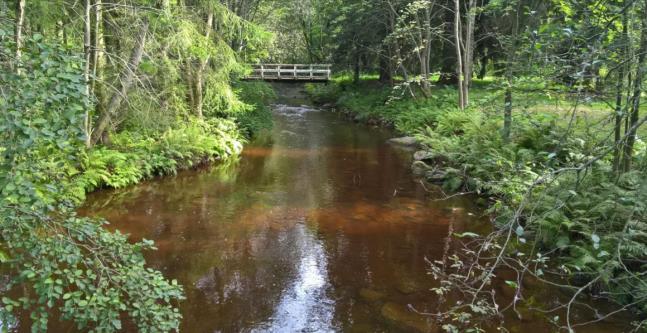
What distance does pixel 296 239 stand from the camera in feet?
28.0

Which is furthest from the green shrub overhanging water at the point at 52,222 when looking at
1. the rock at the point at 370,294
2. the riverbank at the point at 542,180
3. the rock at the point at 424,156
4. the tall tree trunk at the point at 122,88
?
the rock at the point at 424,156

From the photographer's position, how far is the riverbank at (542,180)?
331 cm

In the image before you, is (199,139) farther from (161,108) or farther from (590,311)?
(590,311)

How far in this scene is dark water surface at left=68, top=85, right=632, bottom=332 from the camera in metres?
6.10

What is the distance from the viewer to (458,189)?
11508 millimetres

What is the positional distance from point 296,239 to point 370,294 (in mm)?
2319

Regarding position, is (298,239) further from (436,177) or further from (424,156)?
(424,156)

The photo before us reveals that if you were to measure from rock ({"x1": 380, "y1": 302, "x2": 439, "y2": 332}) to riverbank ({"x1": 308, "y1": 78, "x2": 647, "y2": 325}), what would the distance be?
52 cm

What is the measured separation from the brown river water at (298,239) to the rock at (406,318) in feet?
0.04

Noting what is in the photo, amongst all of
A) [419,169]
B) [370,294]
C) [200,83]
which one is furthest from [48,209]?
[200,83]

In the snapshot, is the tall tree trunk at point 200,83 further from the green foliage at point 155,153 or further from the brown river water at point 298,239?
the brown river water at point 298,239

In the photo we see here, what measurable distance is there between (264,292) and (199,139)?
8460 mm

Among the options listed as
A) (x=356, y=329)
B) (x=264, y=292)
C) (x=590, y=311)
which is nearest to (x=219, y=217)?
(x=264, y=292)

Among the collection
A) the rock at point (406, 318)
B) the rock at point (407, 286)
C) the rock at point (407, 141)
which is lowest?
the rock at point (406, 318)
